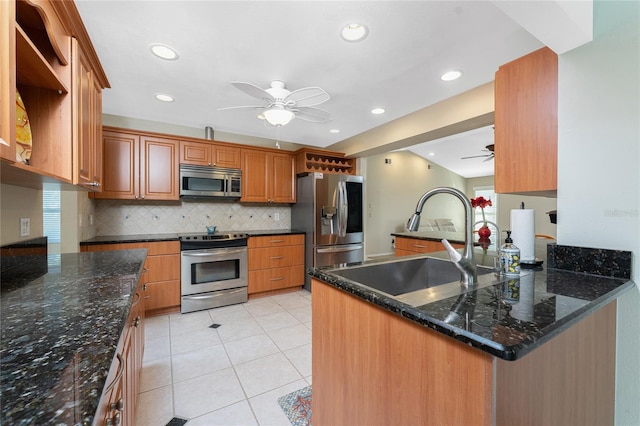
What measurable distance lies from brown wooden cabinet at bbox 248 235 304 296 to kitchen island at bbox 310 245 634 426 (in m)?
2.55

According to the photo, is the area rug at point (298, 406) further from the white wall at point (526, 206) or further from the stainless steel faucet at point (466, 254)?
the white wall at point (526, 206)

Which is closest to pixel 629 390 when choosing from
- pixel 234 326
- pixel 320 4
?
pixel 320 4

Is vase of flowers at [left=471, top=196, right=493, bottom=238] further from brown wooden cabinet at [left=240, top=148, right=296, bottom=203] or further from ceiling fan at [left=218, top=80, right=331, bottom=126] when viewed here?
brown wooden cabinet at [left=240, top=148, right=296, bottom=203]

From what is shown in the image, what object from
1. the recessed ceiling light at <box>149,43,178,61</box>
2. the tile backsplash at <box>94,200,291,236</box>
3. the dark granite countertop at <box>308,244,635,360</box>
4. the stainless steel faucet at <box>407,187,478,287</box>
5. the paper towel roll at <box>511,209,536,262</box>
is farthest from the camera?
the tile backsplash at <box>94,200,291,236</box>

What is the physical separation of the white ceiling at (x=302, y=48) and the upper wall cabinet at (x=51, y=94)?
40cm

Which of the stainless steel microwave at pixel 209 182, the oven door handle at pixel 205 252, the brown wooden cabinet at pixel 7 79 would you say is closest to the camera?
the brown wooden cabinet at pixel 7 79

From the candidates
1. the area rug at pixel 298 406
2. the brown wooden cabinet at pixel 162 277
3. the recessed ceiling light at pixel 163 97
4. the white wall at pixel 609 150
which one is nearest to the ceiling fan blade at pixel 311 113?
the recessed ceiling light at pixel 163 97

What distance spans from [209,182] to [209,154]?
396 millimetres

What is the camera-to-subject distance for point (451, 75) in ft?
7.54

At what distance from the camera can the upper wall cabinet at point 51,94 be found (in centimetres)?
108

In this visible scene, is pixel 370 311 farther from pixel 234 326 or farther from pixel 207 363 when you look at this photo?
pixel 234 326

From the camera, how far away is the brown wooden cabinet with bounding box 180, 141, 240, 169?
3598 mm

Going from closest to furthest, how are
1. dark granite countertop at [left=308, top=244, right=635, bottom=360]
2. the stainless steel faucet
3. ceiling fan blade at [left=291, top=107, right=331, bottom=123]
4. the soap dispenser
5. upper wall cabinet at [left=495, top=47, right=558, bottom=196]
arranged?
dark granite countertop at [left=308, top=244, right=635, bottom=360], the stainless steel faucet, the soap dispenser, upper wall cabinet at [left=495, top=47, right=558, bottom=196], ceiling fan blade at [left=291, top=107, right=331, bottom=123]

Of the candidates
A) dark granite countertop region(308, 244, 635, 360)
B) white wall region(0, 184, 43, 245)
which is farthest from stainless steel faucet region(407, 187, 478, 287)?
white wall region(0, 184, 43, 245)
